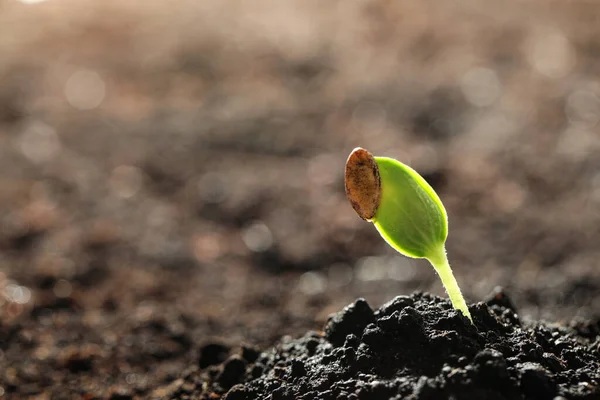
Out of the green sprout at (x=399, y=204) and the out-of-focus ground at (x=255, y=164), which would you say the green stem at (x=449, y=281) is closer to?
the green sprout at (x=399, y=204)

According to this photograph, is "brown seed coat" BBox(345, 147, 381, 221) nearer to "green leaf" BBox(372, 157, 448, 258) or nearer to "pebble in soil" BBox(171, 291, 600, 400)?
"green leaf" BBox(372, 157, 448, 258)

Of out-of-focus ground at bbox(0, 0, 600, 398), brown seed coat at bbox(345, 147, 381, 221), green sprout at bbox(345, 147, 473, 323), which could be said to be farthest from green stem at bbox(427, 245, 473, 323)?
out-of-focus ground at bbox(0, 0, 600, 398)

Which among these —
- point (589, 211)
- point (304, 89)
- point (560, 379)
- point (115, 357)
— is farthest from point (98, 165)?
point (560, 379)

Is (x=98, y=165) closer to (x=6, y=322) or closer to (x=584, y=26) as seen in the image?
(x=6, y=322)

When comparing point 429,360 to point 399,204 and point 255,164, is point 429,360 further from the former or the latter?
point 255,164

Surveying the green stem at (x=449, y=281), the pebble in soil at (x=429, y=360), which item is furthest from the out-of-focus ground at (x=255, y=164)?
the green stem at (x=449, y=281)
